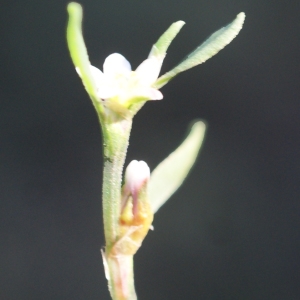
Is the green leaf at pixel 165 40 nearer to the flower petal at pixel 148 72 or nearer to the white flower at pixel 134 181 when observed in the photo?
the flower petal at pixel 148 72

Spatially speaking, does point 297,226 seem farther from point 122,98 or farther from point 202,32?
point 122,98

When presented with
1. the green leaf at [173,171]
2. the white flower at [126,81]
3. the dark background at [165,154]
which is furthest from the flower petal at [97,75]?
the dark background at [165,154]

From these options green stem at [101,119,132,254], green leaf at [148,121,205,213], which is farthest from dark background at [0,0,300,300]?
green stem at [101,119,132,254]

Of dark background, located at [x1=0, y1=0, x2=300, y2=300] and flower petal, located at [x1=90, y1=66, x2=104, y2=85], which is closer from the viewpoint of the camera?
flower petal, located at [x1=90, y1=66, x2=104, y2=85]

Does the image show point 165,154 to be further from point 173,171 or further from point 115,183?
point 115,183

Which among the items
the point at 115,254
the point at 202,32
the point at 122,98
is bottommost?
the point at 115,254

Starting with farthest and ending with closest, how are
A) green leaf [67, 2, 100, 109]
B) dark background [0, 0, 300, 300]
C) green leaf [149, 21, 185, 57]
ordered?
1. dark background [0, 0, 300, 300]
2. green leaf [149, 21, 185, 57]
3. green leaf [67, 2, 100, 109]

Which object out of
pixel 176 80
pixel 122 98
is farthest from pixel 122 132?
pixel 176 80

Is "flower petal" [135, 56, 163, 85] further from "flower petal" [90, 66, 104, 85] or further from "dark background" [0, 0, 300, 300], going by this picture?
"dark background" [0, 0, 300, 300]
